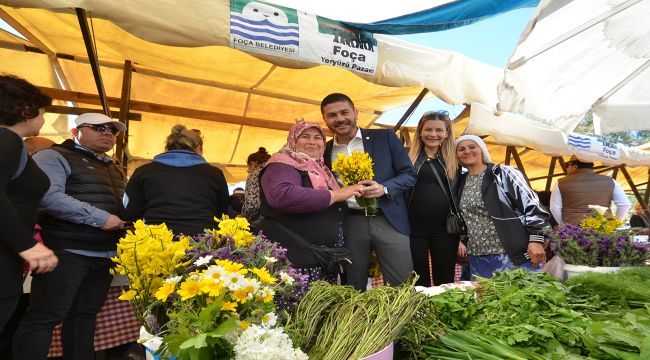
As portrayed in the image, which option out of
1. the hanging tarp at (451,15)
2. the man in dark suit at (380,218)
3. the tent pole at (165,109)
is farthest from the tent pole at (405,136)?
the man in dark suit at (380,218)

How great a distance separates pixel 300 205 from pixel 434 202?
143 centimetres

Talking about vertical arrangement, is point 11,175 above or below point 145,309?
above

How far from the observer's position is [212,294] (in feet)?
2.81

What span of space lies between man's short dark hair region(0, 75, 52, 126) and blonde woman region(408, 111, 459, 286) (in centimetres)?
264

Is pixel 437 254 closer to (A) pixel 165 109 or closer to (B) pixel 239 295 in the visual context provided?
(B) pixel 239 295

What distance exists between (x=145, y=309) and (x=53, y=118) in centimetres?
653

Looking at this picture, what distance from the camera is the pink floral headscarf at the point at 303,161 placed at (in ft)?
7.30

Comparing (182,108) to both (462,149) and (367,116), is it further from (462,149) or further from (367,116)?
(462,149)

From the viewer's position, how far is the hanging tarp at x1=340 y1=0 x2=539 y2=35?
3.09 m

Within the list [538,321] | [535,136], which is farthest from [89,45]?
[535,136]

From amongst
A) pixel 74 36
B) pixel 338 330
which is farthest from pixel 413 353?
pixel 74 36

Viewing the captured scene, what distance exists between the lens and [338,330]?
0.99 meters

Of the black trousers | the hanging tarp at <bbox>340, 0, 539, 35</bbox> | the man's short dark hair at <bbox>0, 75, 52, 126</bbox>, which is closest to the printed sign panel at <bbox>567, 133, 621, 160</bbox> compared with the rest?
the hanging tarp at <bbox>340, 0, 539, 35</bbox>

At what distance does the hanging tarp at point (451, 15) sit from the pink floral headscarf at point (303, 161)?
1.31m
